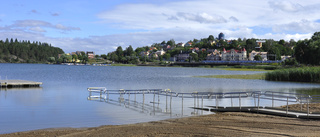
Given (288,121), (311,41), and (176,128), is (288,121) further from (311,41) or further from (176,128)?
(311,41)

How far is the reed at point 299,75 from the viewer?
54253mm

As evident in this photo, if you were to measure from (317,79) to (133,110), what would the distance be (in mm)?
40044

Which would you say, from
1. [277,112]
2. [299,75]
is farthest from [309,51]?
[277,112]

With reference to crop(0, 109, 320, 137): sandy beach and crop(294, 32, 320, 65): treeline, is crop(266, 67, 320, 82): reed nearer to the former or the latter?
crop(294, 32, 320, 65): treeline

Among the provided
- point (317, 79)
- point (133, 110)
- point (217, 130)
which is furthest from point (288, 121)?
point (317, 79)

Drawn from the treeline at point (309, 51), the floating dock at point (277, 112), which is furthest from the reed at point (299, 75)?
the floating dock at point (277, 112)

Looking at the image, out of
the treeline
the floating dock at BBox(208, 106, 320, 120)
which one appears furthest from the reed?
the floating dock at BBox(208, 106, 320, 120)

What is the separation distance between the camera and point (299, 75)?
185 ft

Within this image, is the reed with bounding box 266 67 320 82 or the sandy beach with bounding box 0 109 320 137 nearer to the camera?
the sandy beach with bounding box 0 109 320 137

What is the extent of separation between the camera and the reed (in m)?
54.3

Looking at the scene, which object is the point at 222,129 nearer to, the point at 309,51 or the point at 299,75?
the point at 299,75

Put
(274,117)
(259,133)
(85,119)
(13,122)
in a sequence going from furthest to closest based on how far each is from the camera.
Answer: (85,119) → (13,122) → (274,117) → (259,133)

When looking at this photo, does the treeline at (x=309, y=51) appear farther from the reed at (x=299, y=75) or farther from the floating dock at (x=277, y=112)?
the floating dock at (x=277, y=112)

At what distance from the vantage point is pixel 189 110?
23719 millimetres
